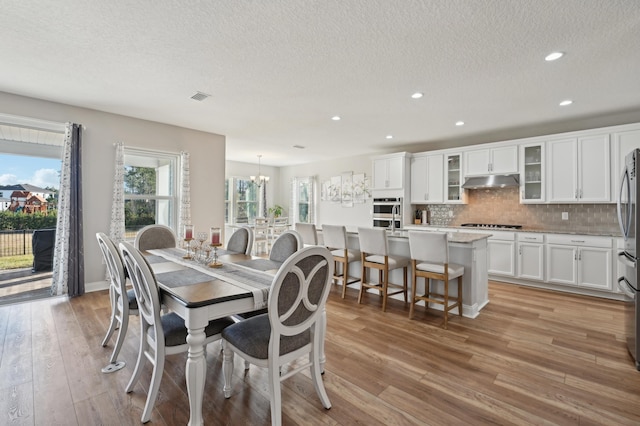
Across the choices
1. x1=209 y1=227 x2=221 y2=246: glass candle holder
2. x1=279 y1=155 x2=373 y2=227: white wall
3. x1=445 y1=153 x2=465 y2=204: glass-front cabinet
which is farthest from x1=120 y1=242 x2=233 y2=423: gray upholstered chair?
x1=279 y1=155 x2=373 y2=227: white wall

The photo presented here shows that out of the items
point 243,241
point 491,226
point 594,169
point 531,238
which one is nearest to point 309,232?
point 243,241

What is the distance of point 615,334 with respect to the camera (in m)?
2.95

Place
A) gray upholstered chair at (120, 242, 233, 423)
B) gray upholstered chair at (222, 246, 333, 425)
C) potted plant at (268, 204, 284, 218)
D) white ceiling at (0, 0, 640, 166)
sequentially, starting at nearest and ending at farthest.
Answer: 1. gray upholstered chair at (222, 246, 333, 425)
2. gray upholstered chair at (120, 242, 233, 423)
3. white ceiling at (0, 0, 640, 166)
4. potted plant at (268, 204, 284, 218)

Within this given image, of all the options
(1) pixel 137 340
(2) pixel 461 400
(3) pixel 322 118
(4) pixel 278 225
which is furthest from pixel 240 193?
(2) pixel 461 400

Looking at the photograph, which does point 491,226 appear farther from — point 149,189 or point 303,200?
point 149,189

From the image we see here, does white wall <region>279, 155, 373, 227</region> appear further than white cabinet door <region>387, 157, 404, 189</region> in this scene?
Yes

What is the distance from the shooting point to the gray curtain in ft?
13.1

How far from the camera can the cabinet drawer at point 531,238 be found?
455 cm

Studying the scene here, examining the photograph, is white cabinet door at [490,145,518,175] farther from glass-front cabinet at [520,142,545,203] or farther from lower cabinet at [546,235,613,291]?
lower cabinet at [546,235,613,291]

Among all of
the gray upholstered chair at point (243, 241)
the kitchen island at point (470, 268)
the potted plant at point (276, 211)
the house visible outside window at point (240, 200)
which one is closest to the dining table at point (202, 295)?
the gray upholstered chair at point (243, 241)

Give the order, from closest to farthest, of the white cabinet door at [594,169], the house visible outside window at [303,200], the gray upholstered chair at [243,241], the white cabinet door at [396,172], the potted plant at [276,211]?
the gray upholstered chair at [243,241]
the white cabinet door at [594,169]
the white cabinet door at [396,172]
the house visible outside window at [303,200]
the potted plant at [276,211]

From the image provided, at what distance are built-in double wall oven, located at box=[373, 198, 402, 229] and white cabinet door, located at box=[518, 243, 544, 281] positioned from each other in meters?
2.18

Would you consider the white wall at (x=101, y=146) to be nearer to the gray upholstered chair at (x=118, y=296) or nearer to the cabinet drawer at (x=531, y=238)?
the gray upholstered chair at (x=118, y=296)

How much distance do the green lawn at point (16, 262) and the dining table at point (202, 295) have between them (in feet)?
14.4
